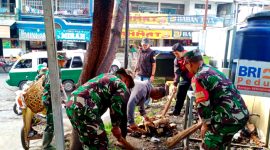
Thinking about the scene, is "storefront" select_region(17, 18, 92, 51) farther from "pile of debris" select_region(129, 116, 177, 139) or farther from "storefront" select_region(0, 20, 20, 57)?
"pile of debris" select_region(129, 116, 177, 139)

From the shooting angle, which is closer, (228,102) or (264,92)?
(228,102)

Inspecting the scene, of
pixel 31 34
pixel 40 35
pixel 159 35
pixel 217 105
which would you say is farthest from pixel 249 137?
pixel 159 35

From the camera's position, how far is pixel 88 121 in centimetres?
272

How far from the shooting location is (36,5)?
21.8m

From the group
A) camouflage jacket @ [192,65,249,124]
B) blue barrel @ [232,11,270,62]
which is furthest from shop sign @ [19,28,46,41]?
camouflage jacket @ [192,65,249,124]

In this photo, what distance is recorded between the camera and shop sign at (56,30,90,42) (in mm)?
18847

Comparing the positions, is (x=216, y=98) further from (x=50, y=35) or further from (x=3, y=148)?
(x=3, y=148)

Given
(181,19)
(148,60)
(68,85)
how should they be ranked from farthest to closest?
1. (181,19)
2. (68,85)
3. (148,60)

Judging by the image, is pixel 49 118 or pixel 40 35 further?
pixel 40 35

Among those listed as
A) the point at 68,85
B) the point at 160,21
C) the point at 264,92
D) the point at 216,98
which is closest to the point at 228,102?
the point at 216,98

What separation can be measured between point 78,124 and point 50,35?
3.35 ft

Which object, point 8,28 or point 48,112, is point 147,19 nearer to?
point 8,28

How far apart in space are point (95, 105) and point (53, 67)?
0.66m

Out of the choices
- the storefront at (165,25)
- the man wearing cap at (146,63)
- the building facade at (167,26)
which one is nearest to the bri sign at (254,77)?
the man wearing cap at (146,63)
